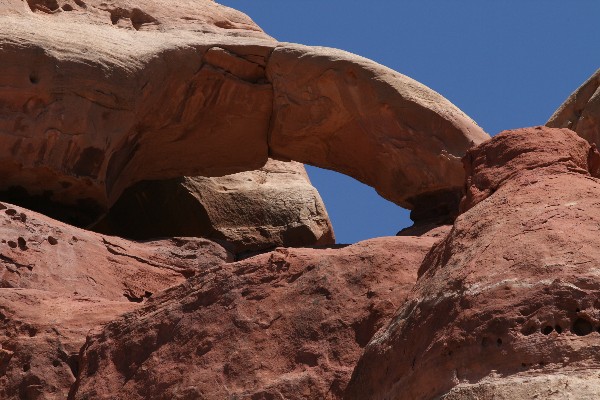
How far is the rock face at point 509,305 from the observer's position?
576 cm

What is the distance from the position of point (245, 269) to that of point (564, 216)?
7.01ft

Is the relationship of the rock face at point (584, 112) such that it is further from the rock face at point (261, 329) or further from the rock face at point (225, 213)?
the rock face at point (261, 329)

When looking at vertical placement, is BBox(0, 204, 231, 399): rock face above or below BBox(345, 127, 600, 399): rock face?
above

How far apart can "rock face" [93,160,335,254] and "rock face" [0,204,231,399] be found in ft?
5.70

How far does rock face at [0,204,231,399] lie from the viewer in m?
8.49

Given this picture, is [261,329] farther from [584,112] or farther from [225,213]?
[225,213]

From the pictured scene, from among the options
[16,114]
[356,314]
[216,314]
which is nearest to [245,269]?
[216,314]

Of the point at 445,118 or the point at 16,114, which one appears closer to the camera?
the point at 16,114

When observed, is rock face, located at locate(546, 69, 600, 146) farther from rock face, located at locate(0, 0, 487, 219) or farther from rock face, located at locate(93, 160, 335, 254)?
rock face, located at locate(93, 160, 335, 254)

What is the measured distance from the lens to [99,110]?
1148 cm

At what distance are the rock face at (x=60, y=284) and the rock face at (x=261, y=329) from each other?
0.25 meters

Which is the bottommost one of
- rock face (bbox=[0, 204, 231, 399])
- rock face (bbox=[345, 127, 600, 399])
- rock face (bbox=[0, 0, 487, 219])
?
rock face (bbox=[345, 127, 600, 399])

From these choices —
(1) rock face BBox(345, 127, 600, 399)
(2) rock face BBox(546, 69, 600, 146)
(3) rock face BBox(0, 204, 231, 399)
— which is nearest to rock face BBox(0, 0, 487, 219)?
(2) rock face BBox(546, 69, 600, 146)

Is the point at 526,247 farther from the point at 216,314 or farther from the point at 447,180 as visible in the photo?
the point at 447,180
